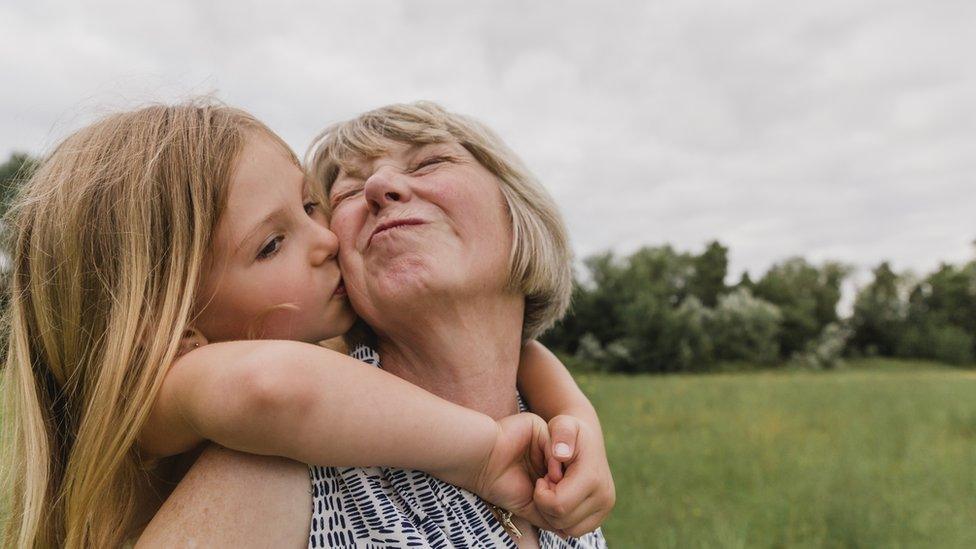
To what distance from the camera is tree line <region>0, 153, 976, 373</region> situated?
139 ft

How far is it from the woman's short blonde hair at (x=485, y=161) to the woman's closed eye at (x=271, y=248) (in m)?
0.48

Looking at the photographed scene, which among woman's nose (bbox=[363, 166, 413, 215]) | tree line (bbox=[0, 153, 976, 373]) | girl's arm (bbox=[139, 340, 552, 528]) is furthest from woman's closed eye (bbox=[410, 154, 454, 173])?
tree line (bbox=[0, 153, 976, 373])

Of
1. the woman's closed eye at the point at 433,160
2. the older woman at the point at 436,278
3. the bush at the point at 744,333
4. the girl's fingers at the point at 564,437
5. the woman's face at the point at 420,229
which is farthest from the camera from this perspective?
the bush at the point at 744,333

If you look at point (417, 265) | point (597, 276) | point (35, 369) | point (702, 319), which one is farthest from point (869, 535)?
point (702, 319)

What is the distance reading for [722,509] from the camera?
5.28 metres

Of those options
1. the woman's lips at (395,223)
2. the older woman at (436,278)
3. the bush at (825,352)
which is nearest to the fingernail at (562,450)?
the older woman at (436,278)

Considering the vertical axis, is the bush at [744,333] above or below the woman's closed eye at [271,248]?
below

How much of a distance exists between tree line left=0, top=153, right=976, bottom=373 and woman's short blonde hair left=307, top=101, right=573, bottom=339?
31.5 meters

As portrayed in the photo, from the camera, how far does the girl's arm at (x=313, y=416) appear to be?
109 cm

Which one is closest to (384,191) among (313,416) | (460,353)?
(460,353)

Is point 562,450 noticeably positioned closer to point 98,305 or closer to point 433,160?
point 433,160

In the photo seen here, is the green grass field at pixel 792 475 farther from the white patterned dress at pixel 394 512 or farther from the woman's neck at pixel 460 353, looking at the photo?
the white patterned dress at pixel 394 512

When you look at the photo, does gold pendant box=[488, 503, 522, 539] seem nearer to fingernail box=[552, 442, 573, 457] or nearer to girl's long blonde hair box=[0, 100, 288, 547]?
fingernail box=[552, 442, 573, 457]

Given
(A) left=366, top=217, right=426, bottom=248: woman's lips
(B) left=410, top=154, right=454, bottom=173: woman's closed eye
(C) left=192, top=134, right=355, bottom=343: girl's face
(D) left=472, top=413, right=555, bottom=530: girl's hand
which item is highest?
(B) left=410, top=154, right=454, bottom=173: woman's closed eye
